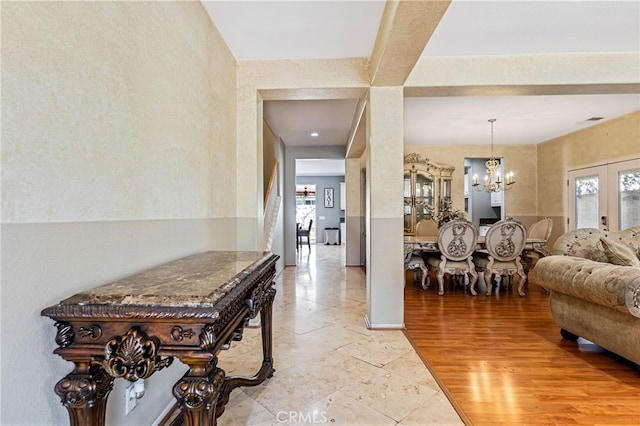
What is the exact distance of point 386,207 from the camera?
2834 mm

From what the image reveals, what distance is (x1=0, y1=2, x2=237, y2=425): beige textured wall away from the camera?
825mm

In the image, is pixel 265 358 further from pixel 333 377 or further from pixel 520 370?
pixel 520 370

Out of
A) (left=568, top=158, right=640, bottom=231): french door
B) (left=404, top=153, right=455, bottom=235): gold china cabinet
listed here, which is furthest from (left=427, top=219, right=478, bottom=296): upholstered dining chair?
(left=568, top=158, right=640, bottom=231): french door

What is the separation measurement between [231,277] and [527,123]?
5.86 m

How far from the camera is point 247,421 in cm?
159

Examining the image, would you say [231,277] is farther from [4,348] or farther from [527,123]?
[527,123]

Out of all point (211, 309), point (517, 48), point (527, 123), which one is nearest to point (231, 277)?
point (211, 309)

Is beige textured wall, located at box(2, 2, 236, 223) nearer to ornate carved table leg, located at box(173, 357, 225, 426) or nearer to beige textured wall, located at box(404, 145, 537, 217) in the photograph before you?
ornate carved table leg, located at box(173, 357, 225, 426)

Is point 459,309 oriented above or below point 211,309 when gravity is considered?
below

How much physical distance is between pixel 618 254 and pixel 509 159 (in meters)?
5.11

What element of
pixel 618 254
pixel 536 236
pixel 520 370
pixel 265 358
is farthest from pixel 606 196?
pixel 265 358

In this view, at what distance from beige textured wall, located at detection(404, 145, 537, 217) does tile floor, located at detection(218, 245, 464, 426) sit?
4.58 m

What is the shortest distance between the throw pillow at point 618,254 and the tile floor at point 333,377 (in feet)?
5.61

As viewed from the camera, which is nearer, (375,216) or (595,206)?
(375,216)
